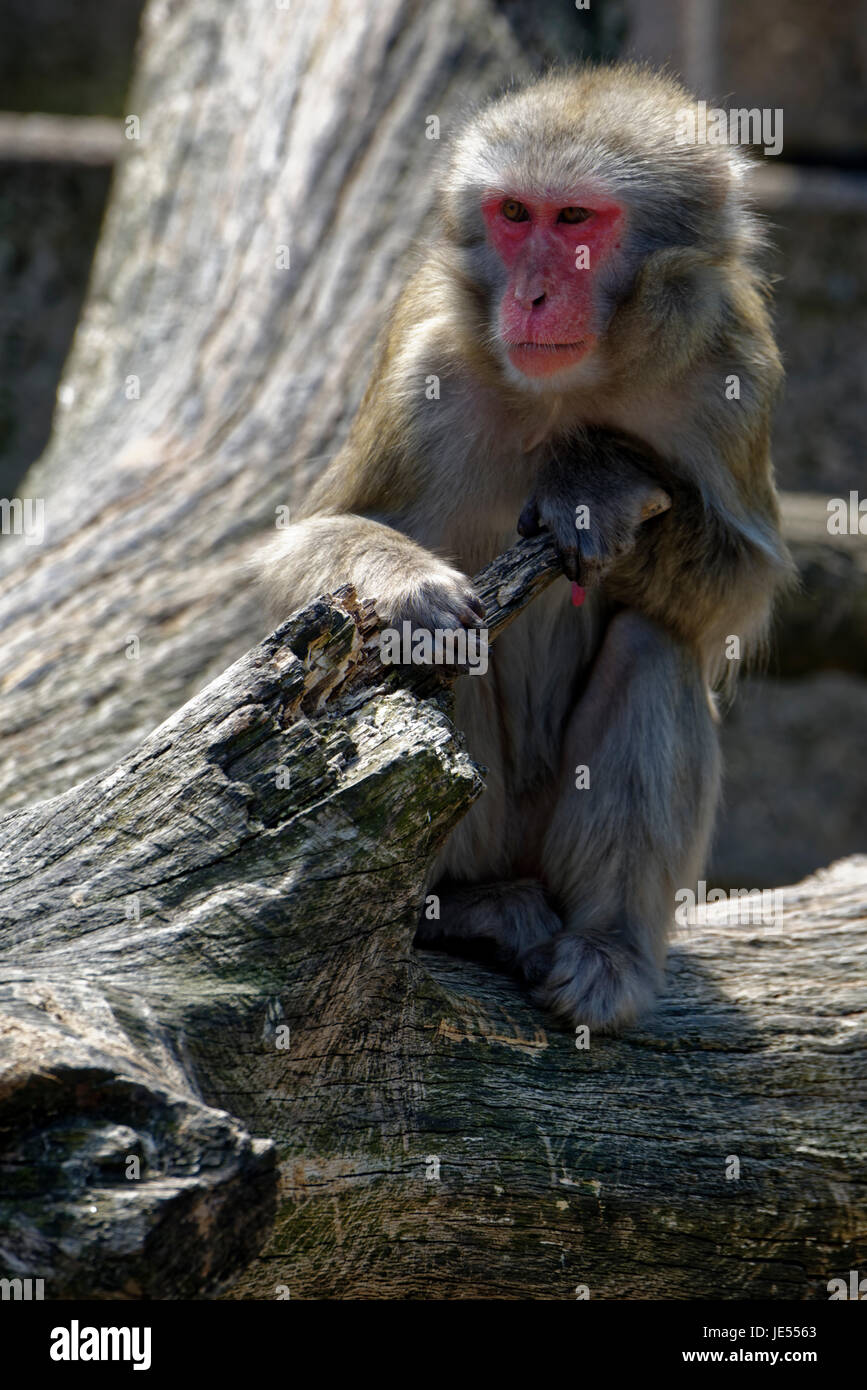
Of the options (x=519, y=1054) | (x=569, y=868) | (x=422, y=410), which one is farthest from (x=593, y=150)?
(x=519, y=1054)

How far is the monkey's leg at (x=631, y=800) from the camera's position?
4.28m

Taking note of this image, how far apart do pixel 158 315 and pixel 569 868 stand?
12.8 ft

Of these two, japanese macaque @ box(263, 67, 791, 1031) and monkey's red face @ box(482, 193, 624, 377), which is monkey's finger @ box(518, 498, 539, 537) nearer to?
japanese macaque @ box(263, 67, 791, 1031)

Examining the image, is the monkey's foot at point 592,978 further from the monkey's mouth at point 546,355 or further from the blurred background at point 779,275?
the blurred background at point 779,275

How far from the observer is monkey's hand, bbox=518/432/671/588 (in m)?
3.89

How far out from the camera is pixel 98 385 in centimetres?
706

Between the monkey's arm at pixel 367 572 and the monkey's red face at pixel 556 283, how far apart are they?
0.60 m

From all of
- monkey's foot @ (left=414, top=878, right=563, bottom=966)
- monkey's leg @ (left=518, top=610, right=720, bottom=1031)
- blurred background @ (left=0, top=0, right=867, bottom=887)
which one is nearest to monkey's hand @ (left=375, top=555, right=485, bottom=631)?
monkey's leg @ (left=518, top=610, right=720, bottom=1031)

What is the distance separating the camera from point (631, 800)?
4285 millimetres

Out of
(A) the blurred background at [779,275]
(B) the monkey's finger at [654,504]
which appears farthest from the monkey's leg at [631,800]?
(A) the blurred background at [779,275]

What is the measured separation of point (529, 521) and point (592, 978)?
1204 mm

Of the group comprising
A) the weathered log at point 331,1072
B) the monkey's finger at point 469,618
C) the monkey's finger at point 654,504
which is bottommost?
the weathered log at point 331,1072

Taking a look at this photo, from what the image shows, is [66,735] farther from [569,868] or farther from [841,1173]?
[841,1173]

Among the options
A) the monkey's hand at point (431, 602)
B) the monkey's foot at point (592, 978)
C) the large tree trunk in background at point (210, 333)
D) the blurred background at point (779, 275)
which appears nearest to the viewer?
the monkey's hand at point (431, 602)
